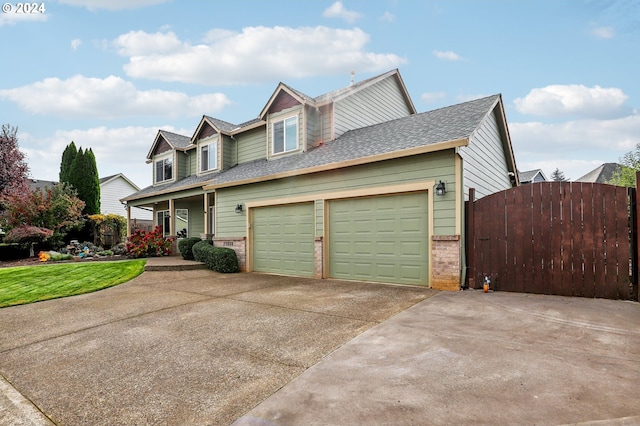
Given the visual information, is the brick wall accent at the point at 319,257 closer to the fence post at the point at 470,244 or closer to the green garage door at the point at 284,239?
the green garage door at the point at 284,239

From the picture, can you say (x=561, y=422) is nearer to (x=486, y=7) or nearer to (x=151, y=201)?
(x=486, y=7)

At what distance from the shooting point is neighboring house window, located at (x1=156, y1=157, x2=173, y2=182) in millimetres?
18688

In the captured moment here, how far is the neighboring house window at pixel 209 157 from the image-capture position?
626 inches

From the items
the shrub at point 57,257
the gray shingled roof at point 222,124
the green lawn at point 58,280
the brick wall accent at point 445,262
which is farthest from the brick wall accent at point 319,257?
the shrub at point 57,257

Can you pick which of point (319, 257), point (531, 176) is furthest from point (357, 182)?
point (531, 176)

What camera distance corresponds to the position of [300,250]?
991 cm

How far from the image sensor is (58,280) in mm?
9125

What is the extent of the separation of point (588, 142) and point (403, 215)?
32398 millimetres

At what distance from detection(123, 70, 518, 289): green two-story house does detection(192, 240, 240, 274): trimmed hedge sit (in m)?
0.37

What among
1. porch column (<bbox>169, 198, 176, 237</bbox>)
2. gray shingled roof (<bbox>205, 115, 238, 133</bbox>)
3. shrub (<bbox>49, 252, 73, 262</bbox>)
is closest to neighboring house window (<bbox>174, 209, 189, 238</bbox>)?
porch column (<bbox>169, 198, 176, 237</bbox>)

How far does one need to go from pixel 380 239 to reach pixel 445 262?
1.71m

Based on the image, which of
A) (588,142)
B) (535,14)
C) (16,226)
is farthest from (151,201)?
(588,142)

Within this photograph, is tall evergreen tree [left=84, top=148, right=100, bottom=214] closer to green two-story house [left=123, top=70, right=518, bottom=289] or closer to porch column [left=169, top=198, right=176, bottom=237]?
porch column [left=169, top=198, right=176, bottom=237]

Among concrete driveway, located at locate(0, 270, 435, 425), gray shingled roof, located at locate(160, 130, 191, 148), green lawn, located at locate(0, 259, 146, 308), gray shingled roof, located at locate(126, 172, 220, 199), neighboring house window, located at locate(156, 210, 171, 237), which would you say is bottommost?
green lawn, located at locate(0, 259, 146, 308)
